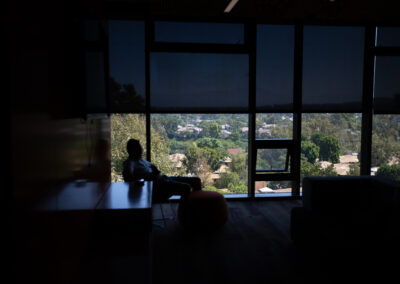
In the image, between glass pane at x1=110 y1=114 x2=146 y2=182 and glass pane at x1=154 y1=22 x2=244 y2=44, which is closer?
glass pane at x1=110 y1=114 x2=146 y2=182

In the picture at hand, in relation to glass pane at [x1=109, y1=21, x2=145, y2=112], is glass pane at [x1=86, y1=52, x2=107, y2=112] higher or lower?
lower

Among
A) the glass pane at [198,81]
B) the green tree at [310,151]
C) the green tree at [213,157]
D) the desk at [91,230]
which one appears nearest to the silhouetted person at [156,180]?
the desk at [91,230]

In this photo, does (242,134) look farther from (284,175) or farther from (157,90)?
(157,90)

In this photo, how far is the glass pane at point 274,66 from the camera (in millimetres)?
5883

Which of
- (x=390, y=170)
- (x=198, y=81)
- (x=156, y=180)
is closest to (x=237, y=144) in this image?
(x=198, y=81)

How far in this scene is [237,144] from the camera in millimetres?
5910

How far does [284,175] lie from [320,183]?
8.12 ft

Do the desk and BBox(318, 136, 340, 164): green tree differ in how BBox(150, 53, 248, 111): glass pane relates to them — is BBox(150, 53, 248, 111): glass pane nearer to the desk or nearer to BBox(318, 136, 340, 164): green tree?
BBox(318, 136, 340, 164): green tree

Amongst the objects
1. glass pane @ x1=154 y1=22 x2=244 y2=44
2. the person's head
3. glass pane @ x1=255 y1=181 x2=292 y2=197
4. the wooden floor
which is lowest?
the wooden floor

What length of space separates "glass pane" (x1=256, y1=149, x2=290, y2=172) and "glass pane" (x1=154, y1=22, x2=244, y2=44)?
7.06 ft

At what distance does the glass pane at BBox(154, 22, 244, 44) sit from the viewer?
18.5 ft

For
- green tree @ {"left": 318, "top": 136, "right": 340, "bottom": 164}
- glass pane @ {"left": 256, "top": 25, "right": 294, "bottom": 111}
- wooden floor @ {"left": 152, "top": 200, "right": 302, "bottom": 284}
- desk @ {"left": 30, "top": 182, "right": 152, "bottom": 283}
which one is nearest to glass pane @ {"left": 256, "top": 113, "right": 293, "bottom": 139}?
glass pane @ {"left": 256, "top": 25, "right": 294, "bottom": 111}

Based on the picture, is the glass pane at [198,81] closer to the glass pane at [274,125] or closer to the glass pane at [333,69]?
the glass pane at [274,125]

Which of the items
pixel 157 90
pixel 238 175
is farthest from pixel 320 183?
pixel 157 90
